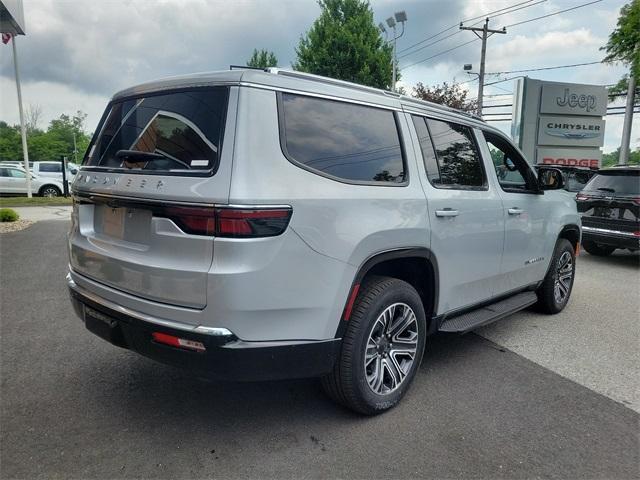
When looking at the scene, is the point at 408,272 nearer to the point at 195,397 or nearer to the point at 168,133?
the point at 195,397

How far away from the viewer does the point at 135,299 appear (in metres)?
2.46

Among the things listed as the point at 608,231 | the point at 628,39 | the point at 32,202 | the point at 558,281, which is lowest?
the point at 32,202

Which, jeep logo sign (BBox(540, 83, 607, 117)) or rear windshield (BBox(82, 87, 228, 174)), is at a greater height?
jeep logo sign (BBox(540, 83, 607, 117))

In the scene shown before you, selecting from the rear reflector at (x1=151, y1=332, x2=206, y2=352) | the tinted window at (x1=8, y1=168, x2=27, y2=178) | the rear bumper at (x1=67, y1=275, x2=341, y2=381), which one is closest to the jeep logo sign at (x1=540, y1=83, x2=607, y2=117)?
the rear bumper at (x1=67, y1=275, x2=341, y2=381)

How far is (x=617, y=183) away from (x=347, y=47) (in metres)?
18.7

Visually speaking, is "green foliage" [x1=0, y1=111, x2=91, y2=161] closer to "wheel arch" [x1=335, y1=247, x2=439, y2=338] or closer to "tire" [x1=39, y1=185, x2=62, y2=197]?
"tire" [x1=39, y1=185, x2=62, y2=197]

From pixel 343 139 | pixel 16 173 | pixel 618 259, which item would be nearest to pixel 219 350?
pixel 343 139

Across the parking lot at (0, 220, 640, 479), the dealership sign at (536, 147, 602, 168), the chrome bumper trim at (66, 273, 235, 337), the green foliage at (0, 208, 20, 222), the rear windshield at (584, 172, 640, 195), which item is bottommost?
the parking lot at (0, 220, 640, 479)

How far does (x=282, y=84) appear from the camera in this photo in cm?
249

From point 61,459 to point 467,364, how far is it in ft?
9.53

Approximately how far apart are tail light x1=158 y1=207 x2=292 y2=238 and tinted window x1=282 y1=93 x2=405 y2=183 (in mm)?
383

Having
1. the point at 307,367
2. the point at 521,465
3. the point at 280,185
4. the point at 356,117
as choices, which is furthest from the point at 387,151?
the point at 521,465

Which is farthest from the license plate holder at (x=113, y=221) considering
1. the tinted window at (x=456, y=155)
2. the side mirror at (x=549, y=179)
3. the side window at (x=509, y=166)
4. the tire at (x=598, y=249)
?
the tire at (x=598, y=249)

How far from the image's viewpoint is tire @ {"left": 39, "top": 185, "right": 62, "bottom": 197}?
67.4 ft
